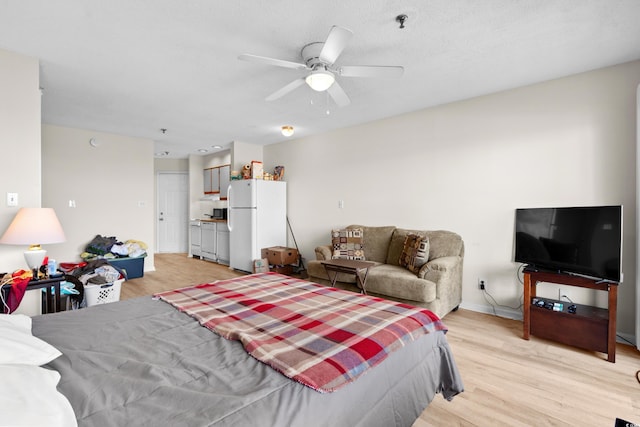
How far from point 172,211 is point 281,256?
4171 mm

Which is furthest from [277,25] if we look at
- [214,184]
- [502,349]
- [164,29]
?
[214,184]

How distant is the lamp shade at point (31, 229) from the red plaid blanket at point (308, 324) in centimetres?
133

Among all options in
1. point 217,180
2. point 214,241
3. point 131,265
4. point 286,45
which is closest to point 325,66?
point 286,45

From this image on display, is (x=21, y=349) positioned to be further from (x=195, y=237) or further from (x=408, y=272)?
(x=195, y=237)

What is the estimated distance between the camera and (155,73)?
295 centimetres

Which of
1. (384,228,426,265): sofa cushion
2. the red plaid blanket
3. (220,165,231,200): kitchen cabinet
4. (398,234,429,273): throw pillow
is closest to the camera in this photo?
the red plaid blanket

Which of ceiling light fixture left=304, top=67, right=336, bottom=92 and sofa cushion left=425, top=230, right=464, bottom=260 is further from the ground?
ceiling light fixture left=304, top=67, right=336, bottom=92

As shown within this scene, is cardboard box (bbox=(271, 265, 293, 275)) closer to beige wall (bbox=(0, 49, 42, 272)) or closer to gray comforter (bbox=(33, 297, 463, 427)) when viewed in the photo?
beige wall (bbox=(0, 49, 42, 272))

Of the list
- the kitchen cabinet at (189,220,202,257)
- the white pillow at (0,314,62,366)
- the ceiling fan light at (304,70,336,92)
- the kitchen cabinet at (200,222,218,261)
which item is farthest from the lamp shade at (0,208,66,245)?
the kitchen cabinet at (189,220,202,257)

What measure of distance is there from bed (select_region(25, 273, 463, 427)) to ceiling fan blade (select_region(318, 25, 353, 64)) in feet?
5.39

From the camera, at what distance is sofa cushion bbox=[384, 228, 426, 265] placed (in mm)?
3973

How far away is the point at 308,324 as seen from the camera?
1.47 m

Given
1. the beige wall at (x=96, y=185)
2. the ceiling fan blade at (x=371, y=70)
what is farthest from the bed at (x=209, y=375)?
the beige wall at (x=96, y=185)

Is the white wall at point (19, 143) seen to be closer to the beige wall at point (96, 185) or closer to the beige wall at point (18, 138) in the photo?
the beige wall at point (18, 138)
